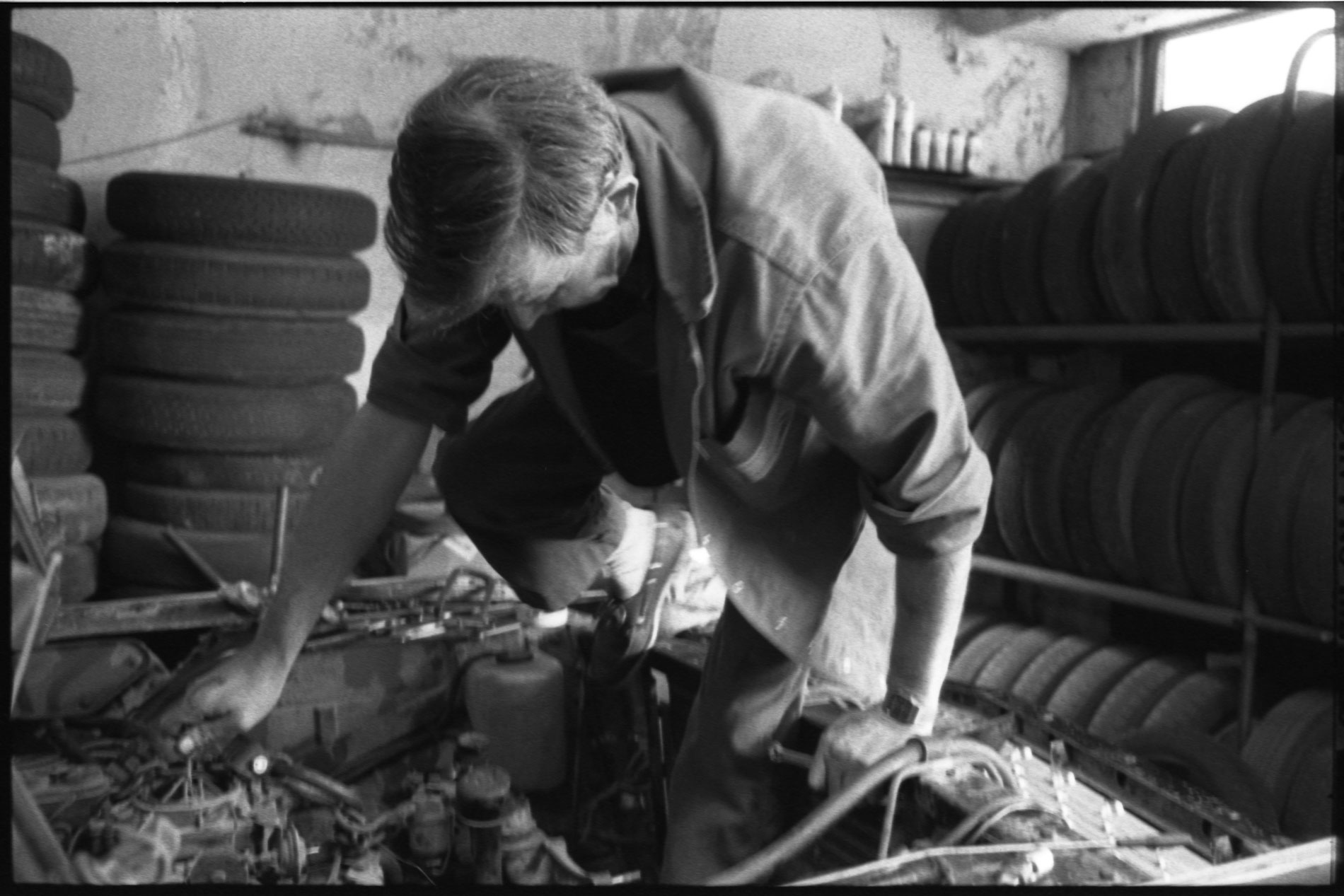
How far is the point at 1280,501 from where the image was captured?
6.88 feet

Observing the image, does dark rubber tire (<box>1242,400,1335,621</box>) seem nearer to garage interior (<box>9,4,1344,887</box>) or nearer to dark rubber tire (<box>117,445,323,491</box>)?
garage interior (<box>9,4,1344,887</box>)

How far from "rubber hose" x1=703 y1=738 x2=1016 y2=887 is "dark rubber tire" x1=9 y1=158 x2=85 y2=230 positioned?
1707 millimetres

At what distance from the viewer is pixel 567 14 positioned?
2.44m

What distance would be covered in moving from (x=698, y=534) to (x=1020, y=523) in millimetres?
1806

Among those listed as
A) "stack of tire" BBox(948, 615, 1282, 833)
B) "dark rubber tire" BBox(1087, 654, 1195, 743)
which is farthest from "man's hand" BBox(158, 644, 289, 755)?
"dark rubber tire" BBox(1087, 654, 1195, 743)

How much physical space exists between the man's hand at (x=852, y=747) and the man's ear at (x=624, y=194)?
61 cm

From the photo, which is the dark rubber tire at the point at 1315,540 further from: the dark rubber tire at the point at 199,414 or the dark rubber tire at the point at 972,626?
the dark rubber tire at the point at 199,414

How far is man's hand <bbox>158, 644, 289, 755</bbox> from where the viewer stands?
1.08 metres

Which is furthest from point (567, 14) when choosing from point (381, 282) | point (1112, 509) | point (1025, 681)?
point (1025, 681)

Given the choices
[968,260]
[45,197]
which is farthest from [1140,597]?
[45,197]

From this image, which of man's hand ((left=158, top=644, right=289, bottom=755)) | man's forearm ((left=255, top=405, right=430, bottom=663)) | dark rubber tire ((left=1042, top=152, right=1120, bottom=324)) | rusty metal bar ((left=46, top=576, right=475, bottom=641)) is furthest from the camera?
dark rubber tire ((left=1042, top=152, right=1120, bottom=324))

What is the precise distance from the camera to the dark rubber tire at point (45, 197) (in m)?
1.93

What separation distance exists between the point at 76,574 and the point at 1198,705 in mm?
2291

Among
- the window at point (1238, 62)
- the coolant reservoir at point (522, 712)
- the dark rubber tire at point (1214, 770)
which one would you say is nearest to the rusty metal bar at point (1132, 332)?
→ the window at point (1238, 62)
